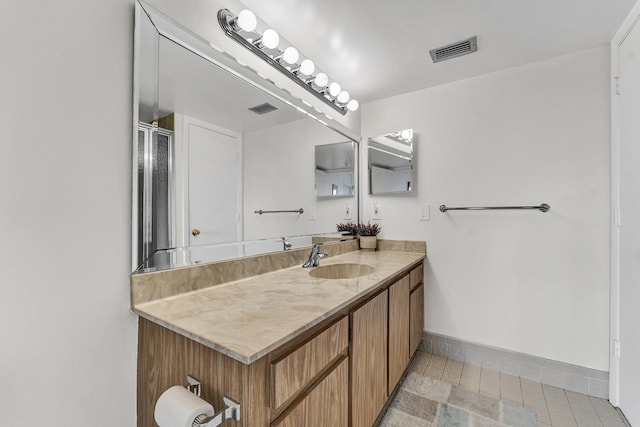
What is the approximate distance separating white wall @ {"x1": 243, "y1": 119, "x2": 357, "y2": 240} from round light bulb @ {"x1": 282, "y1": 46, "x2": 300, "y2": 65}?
13.6 inches

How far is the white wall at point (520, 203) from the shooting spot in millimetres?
1680

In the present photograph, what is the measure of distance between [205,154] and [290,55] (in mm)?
730

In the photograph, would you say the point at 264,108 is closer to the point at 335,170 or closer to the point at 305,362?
the point at 335,170

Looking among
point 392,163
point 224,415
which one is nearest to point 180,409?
point 224,415

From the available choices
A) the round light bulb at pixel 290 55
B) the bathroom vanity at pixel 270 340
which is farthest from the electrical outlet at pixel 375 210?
the round light bulb at pixel 290 55

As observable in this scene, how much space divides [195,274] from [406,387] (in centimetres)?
149

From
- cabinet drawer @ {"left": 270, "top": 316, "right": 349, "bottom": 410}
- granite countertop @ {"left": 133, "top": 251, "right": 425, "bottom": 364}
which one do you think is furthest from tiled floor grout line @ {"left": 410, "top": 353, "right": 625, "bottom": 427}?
cabinet drawer @ {"left": 270, "top": 316, "right": 349, "bottom": 410}

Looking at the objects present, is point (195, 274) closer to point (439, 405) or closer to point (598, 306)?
point (439, 405)

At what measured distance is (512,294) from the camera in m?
1.90

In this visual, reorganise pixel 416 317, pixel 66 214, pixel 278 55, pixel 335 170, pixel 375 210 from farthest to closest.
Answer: pixel 375 210 < pixel 335 170 < pixel 416 317 < pixel 278 55 < pixel 66 214

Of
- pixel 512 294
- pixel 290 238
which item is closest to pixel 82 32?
pixel 290 238

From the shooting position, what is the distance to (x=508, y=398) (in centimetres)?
165

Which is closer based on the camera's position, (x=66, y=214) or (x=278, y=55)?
(x=66, y=214)

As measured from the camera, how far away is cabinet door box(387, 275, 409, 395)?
4.87 feet
